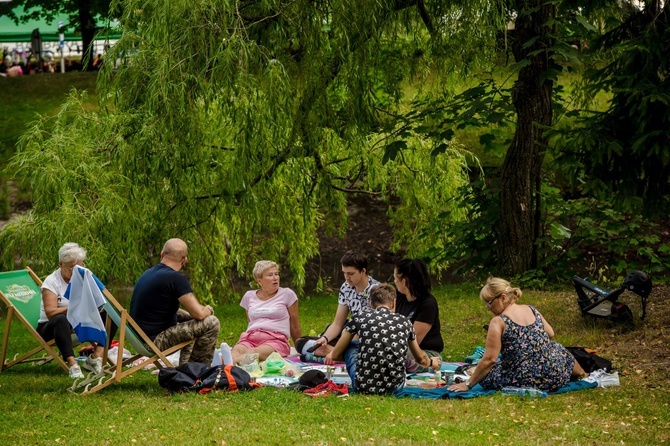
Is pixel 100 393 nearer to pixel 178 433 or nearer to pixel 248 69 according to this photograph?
pixel 178 433

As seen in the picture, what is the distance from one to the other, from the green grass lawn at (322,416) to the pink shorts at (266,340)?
993mm

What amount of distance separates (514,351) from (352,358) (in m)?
1.31

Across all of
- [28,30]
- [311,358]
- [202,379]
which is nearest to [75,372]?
[202,379]

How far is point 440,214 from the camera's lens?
15539 millimetres

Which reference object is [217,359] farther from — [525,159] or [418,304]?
[525,159]

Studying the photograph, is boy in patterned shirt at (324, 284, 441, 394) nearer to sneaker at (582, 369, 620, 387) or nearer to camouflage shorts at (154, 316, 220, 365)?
camouflage shorts at (154, 316, 220, 365)

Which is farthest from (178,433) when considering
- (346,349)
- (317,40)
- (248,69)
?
(317,40)

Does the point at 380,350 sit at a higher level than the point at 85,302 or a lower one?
lower

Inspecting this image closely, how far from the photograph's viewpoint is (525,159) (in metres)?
14.0

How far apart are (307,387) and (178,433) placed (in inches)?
63.6

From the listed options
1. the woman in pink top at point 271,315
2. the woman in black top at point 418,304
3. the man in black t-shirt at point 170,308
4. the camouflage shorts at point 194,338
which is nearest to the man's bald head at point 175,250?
the man in black t-shirt at point 170,308

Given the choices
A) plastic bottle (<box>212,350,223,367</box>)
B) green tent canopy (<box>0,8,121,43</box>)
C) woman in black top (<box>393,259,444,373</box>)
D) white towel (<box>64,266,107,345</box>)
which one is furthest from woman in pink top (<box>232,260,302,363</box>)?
green tent canopy (<box>0,8,121,43</box>)

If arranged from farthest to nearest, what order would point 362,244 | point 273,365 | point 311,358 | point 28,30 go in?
point 28,30, point 362,244, point 311,358, point 273,365

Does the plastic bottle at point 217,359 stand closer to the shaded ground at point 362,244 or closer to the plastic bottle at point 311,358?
the plastic bottle at point 311,358
